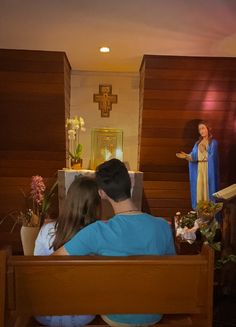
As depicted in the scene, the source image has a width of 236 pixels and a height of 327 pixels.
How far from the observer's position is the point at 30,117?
15.1 ft

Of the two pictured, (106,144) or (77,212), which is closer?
(77,212)

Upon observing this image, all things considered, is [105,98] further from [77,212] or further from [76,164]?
[77,212]

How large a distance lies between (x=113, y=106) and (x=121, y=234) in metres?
3.73

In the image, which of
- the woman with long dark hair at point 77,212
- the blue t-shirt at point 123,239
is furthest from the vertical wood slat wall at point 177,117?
the blue t-shirt at point 123,239

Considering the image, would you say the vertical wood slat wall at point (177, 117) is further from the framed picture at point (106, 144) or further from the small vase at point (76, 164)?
the small vase at point (76, 164)

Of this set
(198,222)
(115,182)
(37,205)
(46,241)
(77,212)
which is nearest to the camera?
(115,182)

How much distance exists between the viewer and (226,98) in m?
4.48

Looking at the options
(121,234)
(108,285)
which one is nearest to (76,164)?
(121,234)

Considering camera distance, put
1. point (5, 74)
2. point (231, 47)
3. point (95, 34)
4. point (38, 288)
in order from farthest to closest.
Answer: point (5, 74) → point (231, 47) → point (95, 34) → point (38, 288)

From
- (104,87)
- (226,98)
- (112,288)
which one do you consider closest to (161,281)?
(112,288)

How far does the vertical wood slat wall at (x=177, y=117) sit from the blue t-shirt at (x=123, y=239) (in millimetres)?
3032

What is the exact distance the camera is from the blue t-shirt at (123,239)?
152 cm

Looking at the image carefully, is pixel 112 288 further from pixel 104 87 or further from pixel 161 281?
pixel 104 87

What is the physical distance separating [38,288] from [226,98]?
3.63 meters
